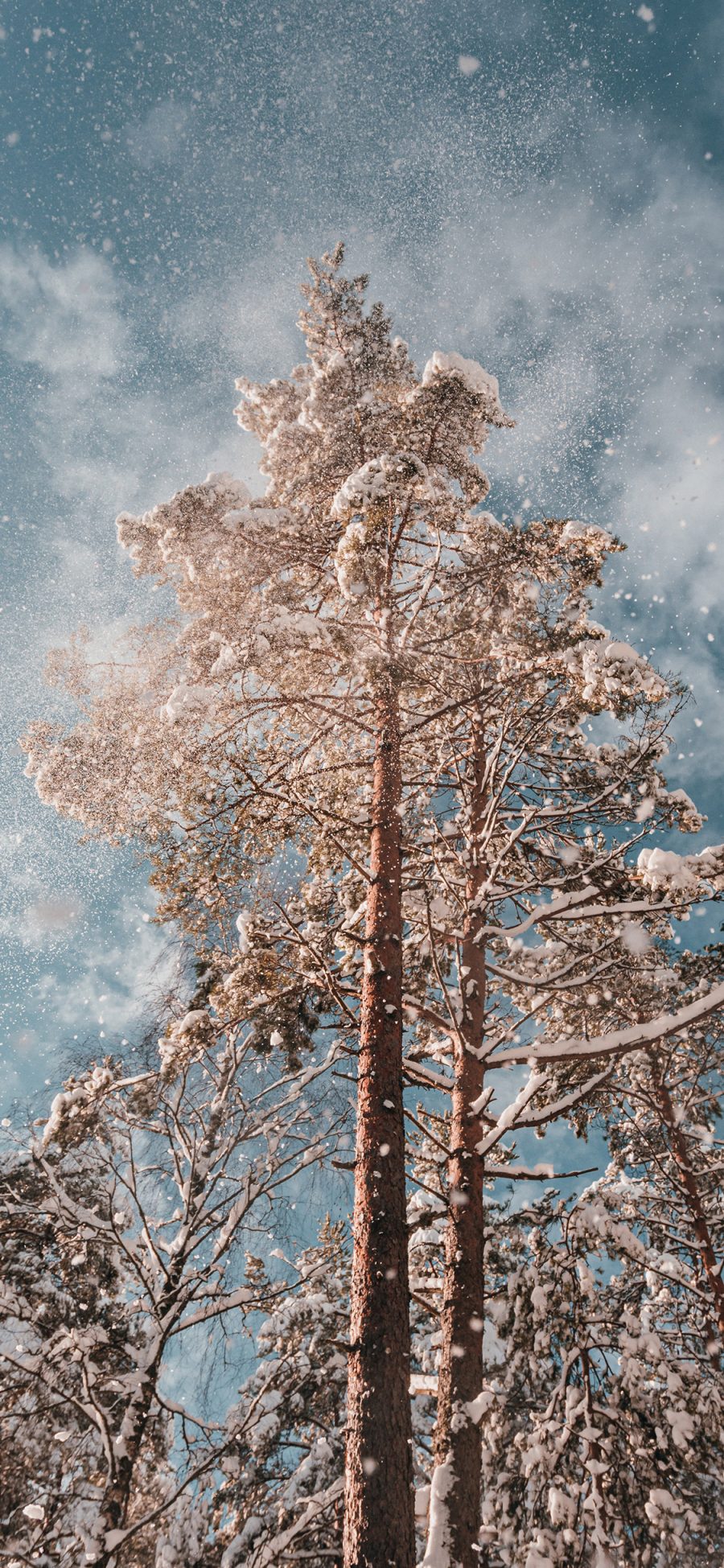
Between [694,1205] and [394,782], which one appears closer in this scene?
[394,782]

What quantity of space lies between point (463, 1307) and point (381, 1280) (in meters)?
1.16

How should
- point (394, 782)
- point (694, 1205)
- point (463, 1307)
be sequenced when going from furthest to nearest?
point (694, 1205)
point (394, 782)
point (463, 1307)

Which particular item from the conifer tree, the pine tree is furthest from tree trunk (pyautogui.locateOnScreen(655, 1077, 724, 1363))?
the pine tree

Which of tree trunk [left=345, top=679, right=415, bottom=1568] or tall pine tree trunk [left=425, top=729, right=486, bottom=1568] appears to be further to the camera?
tall pine tree trunk [left=425, top=729, right=486, bottom=1568]

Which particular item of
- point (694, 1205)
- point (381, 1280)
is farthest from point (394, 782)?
point (694, 1205)

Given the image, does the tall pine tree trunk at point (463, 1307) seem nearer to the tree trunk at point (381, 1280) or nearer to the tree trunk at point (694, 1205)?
the tree trunk at point (381, 1280)

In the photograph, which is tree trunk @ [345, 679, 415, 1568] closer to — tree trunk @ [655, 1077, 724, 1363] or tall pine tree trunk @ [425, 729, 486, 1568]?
tall pine tree trunk @ [425, 729, 486, 1568]

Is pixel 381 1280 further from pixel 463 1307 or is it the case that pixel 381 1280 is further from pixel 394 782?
pixel 394 782

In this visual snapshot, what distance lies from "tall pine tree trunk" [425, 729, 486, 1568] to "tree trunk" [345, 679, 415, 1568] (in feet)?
2.62

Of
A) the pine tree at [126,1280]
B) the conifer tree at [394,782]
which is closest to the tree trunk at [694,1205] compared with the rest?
the conifer tree at [394,782]

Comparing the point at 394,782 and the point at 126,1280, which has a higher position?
the point at 394,782

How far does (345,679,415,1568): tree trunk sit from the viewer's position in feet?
11.2

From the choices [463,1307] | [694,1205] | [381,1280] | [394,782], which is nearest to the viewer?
[381,1280]

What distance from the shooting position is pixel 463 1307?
15.8 ft
